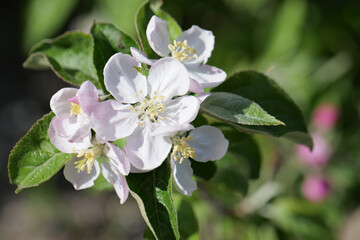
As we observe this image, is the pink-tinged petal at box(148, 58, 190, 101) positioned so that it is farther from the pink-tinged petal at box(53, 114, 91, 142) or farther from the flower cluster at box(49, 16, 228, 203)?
the pink-tinged petal at box(53, 114, 91, 142)

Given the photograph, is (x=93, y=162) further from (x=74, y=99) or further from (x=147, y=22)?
(x=147, y=22)

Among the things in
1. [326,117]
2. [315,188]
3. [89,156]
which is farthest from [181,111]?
[326,117]

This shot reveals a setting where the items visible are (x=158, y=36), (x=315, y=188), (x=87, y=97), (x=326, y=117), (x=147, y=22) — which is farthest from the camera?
(x=326, y=117)

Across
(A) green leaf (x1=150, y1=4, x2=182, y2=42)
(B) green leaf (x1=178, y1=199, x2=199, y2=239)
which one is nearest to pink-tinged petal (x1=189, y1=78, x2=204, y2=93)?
(A) green leaf (x1=150, y1=4, x2=182, y2=42)

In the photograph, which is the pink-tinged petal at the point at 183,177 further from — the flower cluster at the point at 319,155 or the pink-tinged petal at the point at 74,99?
the flower cluster at the point at 319,155

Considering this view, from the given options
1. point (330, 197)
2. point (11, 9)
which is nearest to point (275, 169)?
point (330, 197)

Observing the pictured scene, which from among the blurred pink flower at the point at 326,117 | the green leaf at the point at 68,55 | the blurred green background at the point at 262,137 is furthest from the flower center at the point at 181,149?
the blurred pink flower at the point at 326,117

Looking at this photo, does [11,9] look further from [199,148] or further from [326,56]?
[199,148]

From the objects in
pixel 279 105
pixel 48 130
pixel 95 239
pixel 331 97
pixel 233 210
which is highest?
pixel 279 105
